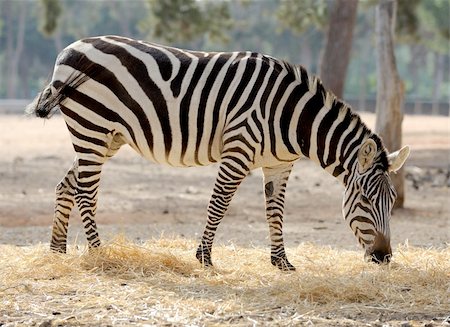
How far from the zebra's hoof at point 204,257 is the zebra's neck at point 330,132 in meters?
1.23

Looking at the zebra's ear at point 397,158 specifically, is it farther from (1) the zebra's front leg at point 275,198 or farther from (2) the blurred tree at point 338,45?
(2) the blurred tree at point 338,45

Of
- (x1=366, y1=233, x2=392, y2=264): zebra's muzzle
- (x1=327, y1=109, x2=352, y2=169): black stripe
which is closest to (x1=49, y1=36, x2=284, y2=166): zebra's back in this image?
(x1=327, y1=109, x2=352, y2=169): black stripe

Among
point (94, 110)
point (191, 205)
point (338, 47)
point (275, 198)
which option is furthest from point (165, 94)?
point (338, 47)

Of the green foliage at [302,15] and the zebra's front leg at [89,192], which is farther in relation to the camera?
the green foliage at [302,15]

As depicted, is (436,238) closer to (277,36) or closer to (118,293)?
(118,293)

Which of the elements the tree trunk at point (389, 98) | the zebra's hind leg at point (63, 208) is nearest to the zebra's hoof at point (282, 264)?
the zebra's hind leg at point (63, 208)

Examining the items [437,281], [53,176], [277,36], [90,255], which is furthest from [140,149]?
[277,36]

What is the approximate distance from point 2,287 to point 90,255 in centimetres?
118

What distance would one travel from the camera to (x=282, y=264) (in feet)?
23.9

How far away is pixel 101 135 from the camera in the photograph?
7.32 metres

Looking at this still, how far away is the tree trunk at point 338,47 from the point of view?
19.0 metres

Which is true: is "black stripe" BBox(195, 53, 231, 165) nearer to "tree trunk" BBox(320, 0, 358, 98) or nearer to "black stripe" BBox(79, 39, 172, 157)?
"black stripe" BBox(79, 39, 172, 157)

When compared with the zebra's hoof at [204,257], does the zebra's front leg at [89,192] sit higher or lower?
higher

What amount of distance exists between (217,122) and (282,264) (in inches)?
55.1
